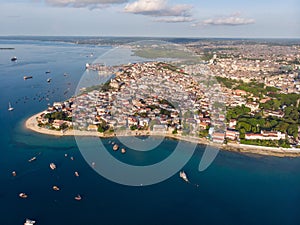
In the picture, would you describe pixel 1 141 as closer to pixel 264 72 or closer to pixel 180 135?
pixel 180 135

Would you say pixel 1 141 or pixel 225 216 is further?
pixel 1 141

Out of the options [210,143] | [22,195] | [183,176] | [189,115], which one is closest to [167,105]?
[189,115]

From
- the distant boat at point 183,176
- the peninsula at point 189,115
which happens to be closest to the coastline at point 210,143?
the peninsula at point 189,115

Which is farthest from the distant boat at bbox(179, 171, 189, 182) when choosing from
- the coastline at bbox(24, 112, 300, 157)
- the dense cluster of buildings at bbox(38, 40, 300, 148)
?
the dense cluster of buildings at bbox(38, 40, 300, 148)

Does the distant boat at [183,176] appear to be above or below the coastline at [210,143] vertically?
below

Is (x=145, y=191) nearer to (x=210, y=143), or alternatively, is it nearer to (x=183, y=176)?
(x=183, y=176)

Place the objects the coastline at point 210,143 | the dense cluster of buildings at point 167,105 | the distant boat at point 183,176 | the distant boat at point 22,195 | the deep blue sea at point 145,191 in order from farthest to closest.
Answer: the dense cluster of buildings at point 167,105
the coastline at point 210,143
the distant boat at point 183,176
the distant boat at point 22,195
the deep blue sea at point 145,191

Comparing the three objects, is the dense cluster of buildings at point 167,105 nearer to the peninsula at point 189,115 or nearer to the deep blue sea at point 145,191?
the peninsula at point 189,115

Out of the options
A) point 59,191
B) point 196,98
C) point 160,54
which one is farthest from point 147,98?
point 160,54
